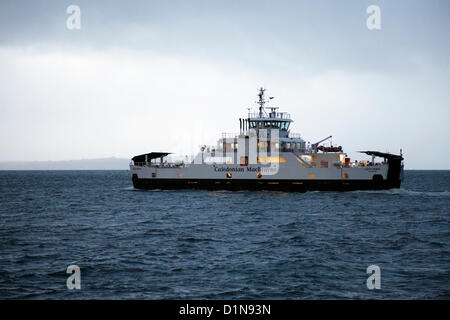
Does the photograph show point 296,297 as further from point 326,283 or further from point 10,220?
point 10,220

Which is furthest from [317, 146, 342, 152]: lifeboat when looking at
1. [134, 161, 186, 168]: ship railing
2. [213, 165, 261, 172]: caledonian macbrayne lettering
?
[134, 161, 186, 168]: ship railing

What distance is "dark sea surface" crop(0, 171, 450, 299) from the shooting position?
14.3m

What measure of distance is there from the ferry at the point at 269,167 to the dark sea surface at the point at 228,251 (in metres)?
8.93

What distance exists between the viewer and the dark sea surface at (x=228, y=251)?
14.3 m

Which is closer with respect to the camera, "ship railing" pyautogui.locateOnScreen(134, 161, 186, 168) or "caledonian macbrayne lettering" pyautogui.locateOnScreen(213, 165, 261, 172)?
"caledonian macbrayne lettering" pyautogui.locateOnScreen(213, 165, 261, 172)

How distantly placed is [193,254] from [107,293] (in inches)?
247

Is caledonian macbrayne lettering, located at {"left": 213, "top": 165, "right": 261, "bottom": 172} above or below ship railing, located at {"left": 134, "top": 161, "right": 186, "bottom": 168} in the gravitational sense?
below

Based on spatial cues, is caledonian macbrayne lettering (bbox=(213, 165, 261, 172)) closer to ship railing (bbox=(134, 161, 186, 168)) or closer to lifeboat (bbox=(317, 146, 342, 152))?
ship railing (bbox=(134, 161, 186, 168))

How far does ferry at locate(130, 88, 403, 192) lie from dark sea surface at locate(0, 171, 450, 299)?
8932 mm

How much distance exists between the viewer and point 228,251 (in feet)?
66.3

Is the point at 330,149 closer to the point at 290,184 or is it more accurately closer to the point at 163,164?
the point at 290,184

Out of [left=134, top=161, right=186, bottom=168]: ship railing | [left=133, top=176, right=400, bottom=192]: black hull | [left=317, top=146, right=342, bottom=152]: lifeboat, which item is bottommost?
[left=133, top=176, right=400, bottom=192]: black hull

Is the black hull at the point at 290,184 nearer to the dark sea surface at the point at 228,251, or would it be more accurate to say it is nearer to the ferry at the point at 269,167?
the ferry at the point at 269,167
